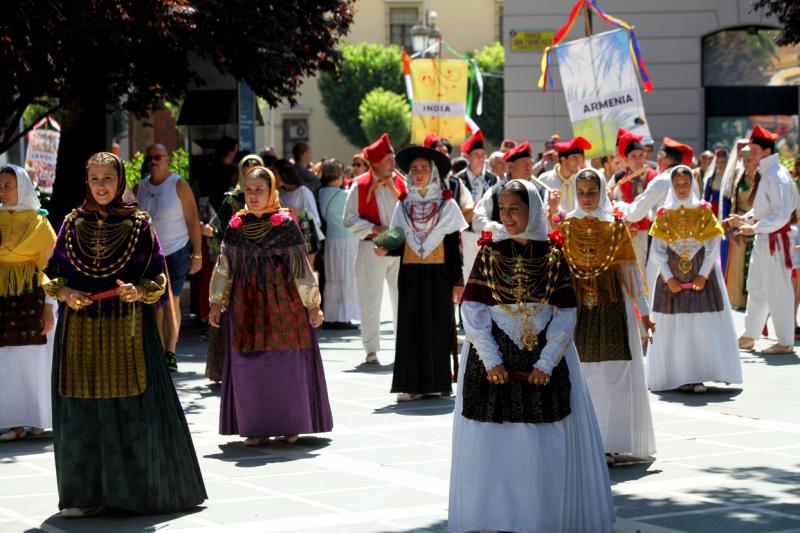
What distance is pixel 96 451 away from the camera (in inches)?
301

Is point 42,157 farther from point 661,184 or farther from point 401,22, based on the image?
point 401,22

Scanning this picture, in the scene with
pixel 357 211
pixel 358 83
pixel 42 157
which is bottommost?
pixel 357 211

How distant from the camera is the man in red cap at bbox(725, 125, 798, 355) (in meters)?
14.1

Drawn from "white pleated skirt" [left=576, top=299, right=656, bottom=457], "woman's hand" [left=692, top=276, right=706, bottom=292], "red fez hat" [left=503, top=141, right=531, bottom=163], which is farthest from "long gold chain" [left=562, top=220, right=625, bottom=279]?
"red fez hat" [left=503, top=141, right=531, bottom=163]

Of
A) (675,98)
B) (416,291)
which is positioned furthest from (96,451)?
(675,98)

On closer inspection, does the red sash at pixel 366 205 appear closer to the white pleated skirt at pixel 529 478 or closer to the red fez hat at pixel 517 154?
the red fez hat at pixel 517 154

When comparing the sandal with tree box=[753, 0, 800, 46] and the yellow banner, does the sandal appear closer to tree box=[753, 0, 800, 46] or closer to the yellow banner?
tree box=[753, 0, 800, 46]

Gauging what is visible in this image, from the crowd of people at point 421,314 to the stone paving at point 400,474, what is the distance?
0.22m

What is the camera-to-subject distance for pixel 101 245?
775cm

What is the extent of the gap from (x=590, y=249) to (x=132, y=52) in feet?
23.7

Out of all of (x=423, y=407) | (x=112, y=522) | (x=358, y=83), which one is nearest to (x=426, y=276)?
(x=423, y=407)

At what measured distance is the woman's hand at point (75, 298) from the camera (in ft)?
25.0

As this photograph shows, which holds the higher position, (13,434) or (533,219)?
(533,219)

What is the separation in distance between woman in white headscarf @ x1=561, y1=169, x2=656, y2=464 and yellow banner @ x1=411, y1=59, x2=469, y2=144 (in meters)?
13.8
